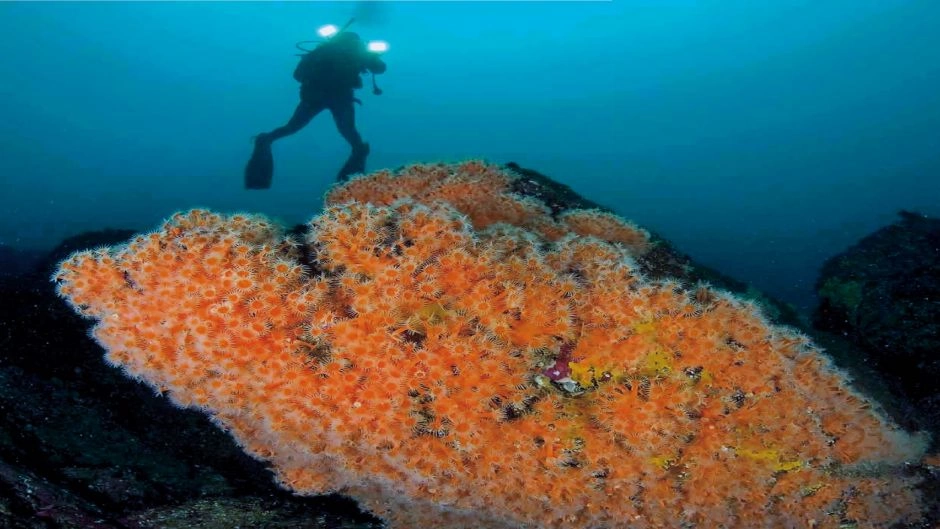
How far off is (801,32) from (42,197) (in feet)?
522

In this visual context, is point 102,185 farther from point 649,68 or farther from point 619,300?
point 649,68

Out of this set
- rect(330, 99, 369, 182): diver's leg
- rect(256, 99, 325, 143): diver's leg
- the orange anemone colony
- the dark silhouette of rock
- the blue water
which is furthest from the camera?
the blue water

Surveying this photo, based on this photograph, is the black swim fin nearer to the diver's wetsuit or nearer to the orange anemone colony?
the diver's wetsuit

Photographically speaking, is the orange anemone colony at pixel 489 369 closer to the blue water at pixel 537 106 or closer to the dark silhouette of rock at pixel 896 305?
the dark silhouette of rock at pixel 896 305

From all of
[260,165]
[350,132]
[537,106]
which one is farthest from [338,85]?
[537,106]

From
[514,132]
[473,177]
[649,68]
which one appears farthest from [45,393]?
[649,68]

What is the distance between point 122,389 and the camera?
5.03m

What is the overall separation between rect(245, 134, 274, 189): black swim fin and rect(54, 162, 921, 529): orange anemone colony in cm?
1165

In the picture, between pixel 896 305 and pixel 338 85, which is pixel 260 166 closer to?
pixel 338 85

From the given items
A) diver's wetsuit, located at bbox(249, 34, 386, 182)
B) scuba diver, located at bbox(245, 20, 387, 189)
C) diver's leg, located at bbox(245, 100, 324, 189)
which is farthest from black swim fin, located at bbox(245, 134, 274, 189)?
diver's wetsuit, located at bbox(249, 34, 386, 182)

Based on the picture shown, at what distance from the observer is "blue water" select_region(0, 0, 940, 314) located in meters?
70.4

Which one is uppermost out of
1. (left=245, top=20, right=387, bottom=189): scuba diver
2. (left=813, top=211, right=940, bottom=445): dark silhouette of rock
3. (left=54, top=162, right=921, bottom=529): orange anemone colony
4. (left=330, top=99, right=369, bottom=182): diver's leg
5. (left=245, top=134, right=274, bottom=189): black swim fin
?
(left=245, top=20, right=387, bottom=189): scuba diver

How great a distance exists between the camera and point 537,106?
129 meters

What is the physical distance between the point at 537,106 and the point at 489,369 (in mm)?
134448
